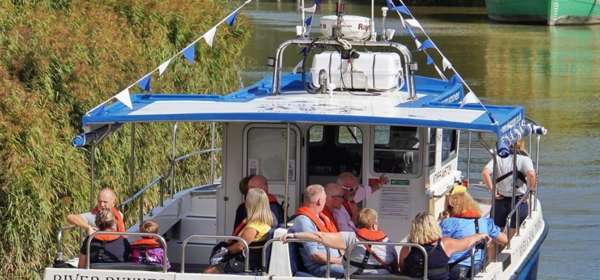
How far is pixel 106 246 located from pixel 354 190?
2273 millimetres

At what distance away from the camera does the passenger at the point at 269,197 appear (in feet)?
36.4

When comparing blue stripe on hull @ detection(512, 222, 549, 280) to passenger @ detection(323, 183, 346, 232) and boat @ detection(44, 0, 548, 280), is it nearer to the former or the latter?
boat @ detection(44, 0, 548, 280)

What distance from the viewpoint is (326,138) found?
12.3 meters

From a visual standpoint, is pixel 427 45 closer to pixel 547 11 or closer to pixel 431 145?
pixel 431 145

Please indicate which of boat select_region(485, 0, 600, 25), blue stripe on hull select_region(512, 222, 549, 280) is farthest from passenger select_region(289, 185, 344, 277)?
boat select_region(485, 0, 600, 25)

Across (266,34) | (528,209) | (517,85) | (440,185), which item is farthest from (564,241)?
(266,34)

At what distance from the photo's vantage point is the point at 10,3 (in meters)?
15.2

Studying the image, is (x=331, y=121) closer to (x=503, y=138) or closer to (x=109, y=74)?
(x=503, y=138)

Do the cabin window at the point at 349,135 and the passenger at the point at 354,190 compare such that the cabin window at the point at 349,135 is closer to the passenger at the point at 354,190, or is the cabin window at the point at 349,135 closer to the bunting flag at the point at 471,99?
the passenger at the point at 354,190

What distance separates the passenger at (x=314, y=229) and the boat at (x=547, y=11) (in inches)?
2413

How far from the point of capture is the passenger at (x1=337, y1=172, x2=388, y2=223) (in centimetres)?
1166

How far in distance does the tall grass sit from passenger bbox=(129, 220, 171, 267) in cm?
206

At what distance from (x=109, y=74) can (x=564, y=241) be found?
7691 mm

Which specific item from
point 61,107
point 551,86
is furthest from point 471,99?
point 551,86
